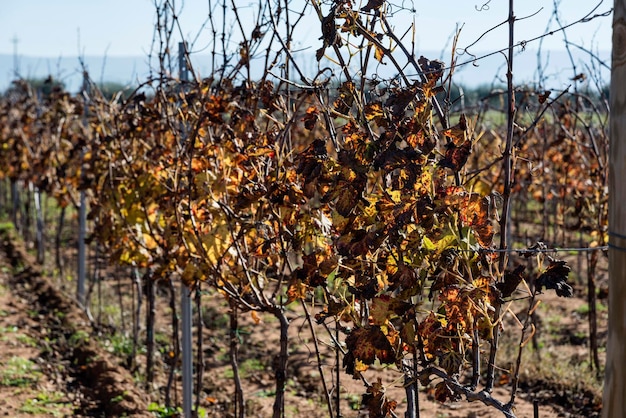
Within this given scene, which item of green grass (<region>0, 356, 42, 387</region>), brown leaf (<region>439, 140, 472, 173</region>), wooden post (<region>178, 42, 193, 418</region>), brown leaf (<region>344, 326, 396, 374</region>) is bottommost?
green grass (<region>0, 356, 42, 387</region>)

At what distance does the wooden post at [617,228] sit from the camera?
1.61m

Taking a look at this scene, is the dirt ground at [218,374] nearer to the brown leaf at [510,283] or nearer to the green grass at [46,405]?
the green grass at [46,405]

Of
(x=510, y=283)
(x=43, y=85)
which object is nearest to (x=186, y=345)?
(x=510, y=283)

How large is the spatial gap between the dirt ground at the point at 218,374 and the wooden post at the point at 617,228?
2.82 meters

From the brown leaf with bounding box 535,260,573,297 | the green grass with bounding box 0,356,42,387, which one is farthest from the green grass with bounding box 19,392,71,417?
the brown leaf with bounding box 535,260,573,297

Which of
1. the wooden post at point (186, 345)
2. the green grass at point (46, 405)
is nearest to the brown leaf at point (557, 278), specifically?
the wooden post at point (186, 345)

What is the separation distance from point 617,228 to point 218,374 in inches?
196

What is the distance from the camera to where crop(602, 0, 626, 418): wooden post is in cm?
161

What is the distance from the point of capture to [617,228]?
165 cm

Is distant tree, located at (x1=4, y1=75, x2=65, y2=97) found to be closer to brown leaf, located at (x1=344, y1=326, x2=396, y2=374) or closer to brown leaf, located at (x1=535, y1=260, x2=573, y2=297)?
brown leaf, located at (x1=344, y1=326, x2=396, y2=374)

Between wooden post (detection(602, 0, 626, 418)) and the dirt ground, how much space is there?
2.82 metres

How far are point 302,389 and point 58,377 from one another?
1.85 meters

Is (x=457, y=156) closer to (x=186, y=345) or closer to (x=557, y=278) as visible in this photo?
(x=557, y=278)

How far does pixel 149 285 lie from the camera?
5.62 metres
